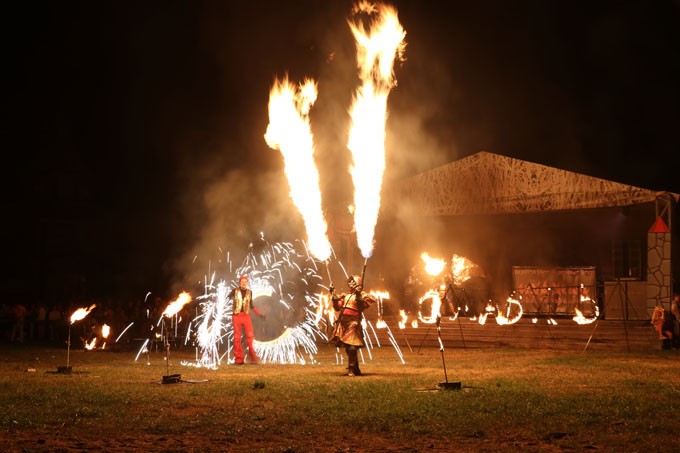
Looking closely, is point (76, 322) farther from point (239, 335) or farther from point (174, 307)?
point (174, 307)

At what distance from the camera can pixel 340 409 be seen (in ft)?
33.6

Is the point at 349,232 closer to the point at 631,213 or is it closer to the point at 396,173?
the point at 396,173

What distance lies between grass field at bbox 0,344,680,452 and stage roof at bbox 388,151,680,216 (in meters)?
8.98

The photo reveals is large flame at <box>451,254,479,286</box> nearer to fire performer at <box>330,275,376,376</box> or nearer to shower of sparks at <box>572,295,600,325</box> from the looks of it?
shower of sparks at <box>572,295,600,325</box>

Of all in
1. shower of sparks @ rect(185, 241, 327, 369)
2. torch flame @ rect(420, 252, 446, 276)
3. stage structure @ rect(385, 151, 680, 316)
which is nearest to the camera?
shower of sparks @ rect(185, 241, 327, 369)

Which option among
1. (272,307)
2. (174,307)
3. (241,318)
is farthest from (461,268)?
(174,307)

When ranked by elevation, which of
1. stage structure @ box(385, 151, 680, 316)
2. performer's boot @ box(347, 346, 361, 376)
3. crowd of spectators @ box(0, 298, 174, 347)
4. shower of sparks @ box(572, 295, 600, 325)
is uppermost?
stage structure @ box(385, 151, 680, 316)

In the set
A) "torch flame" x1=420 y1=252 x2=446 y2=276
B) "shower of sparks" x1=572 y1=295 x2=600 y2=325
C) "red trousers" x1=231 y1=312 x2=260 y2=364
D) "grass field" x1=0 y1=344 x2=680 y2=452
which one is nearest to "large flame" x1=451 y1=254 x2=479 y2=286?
"torch flame" x1=420 y1=252 x2=446 y2=276

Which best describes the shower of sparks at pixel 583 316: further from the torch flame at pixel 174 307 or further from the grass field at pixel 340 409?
the torch flame at pixel 174 307

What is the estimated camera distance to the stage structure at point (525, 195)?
22.3 meters

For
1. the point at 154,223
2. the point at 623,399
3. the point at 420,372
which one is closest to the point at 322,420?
the point at 623,399

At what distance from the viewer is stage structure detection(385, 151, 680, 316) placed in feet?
73.2

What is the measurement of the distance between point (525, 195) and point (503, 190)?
807 millimetres

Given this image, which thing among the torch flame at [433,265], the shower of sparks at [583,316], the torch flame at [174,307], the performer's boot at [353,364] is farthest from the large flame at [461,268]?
the performer's boot at [353,364]
